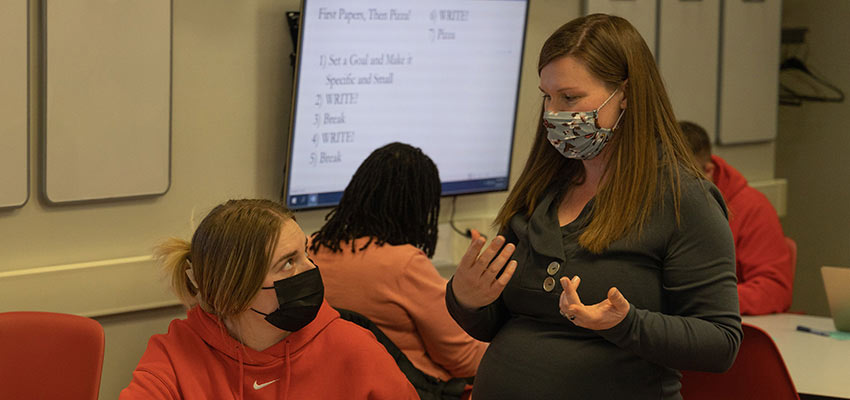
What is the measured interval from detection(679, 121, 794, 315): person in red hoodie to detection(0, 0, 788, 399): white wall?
1520 mm

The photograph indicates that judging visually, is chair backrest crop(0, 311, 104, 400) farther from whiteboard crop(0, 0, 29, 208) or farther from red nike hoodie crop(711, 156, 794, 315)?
red nike hoodie crop(711, 156, 794, 315)

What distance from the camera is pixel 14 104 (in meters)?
2.54

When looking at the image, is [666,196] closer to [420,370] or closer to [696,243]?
[696,243]

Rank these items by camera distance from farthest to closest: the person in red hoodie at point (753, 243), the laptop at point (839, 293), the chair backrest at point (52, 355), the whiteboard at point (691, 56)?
1. the whiteboard at point (691, 56)
2. the person in red hoodie at point (753, 243)
3. the laptop at point (839, 293)
4. the chair backrest at point (52, 355)

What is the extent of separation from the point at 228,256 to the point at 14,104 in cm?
107

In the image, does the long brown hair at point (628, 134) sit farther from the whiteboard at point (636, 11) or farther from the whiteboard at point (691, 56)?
the whiteboard at point (691, 56)

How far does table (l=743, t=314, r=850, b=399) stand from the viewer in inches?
98.4

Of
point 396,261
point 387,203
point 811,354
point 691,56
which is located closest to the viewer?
point 396,261

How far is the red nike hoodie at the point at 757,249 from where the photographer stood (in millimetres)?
3549

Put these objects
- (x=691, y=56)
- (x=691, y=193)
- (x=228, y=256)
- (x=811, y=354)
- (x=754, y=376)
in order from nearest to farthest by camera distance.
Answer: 1. (x=691, y=193)
2. (x=228, y=256)
3. (x=754, y=376)
4. (x=811, y=354)
5. (x=691, y=56)

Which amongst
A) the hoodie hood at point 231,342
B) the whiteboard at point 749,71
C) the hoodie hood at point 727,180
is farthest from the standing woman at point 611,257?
the whiteboard at point 749,71

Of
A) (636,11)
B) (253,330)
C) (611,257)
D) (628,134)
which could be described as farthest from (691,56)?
(253,330)

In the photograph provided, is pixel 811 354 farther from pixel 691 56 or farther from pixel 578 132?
pixel 691 56

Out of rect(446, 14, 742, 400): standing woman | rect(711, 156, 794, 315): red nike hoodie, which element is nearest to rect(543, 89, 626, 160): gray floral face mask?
rect(446, 14, 742, 400): standing woman
